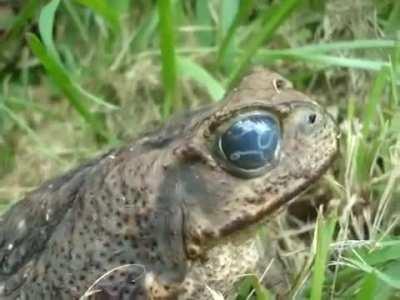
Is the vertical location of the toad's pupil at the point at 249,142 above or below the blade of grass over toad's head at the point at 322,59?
above

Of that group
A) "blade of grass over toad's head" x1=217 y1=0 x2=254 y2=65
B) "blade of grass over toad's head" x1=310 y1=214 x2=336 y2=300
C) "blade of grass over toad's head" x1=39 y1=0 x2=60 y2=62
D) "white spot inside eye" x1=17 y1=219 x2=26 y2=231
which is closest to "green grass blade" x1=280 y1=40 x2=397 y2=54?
"blade of grass over toad's head" x1=217 y1=0 x2=254 y2=65

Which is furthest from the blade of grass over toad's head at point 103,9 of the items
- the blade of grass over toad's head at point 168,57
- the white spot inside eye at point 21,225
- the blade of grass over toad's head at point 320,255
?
the blade of grass over toad's head at point 320,255

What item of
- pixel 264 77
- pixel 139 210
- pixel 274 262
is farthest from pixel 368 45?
pixel 139 210

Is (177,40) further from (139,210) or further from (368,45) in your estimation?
(139,210)

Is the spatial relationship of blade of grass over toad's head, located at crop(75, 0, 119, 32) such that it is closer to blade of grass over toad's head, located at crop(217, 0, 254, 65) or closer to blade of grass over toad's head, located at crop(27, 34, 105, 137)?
blade of grass over toad's head, located at crop(27, 34, 105, 137)

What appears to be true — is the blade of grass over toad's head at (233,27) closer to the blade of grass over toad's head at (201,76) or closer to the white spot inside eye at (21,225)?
the blade of grass over toad's head at (201,76)
